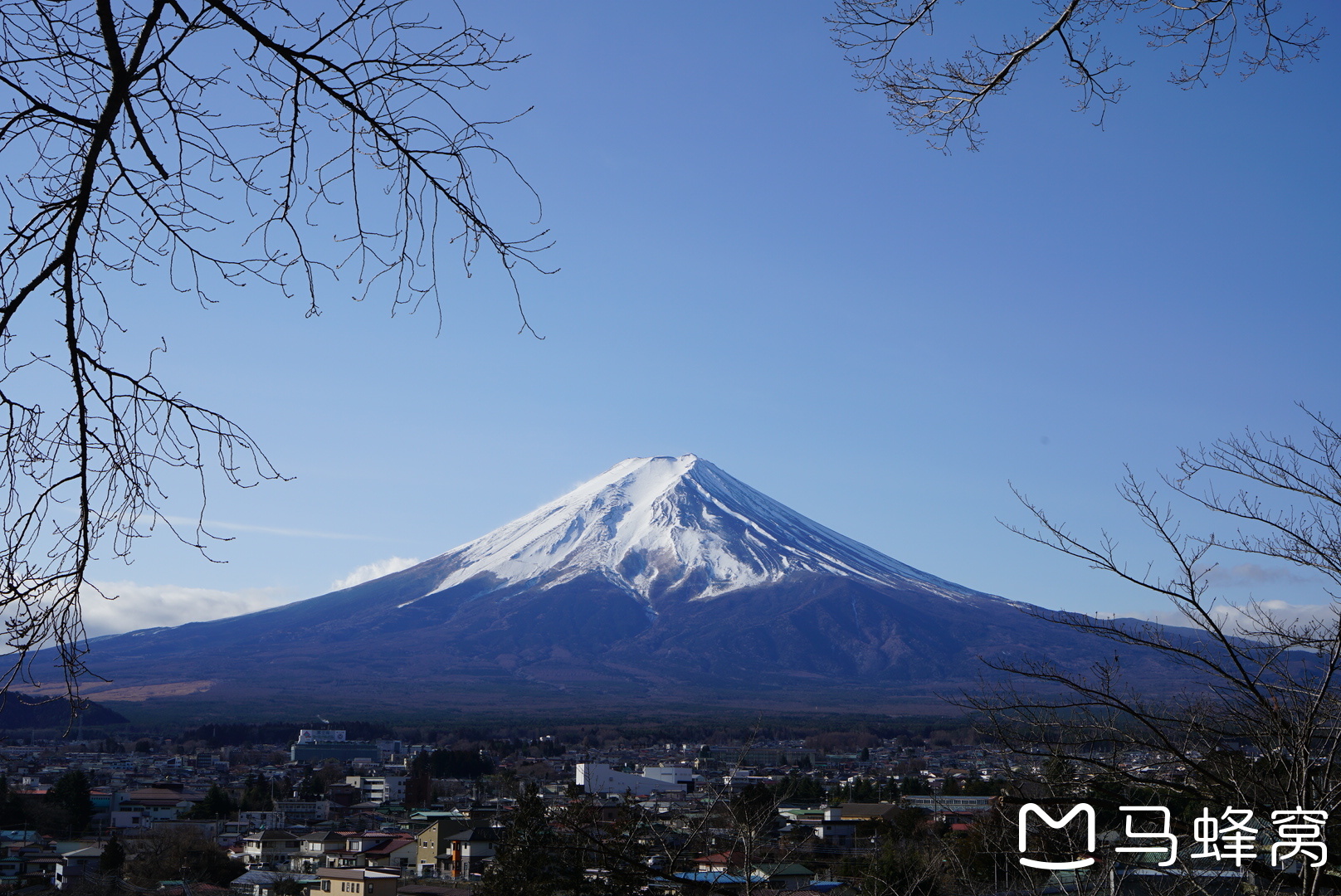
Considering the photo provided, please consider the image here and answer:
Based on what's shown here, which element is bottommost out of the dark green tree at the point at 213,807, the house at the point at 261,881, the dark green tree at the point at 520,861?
the dark green tree at the point at 213,807

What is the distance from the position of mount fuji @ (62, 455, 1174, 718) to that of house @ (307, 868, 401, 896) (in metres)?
68.6

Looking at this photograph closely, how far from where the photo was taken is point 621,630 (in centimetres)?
13475

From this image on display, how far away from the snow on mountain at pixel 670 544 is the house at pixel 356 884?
12120 cm

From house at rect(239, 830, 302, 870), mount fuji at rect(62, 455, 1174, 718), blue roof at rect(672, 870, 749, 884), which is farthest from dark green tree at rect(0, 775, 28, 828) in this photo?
mount fuji at rect(62, 455, 1174, 718)

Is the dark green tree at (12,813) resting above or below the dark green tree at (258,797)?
above

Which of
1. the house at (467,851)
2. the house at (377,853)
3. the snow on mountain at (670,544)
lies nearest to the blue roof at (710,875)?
the house at (467,851)

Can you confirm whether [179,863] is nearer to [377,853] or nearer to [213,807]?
[377,853]

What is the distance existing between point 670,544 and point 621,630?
21559 millimetres

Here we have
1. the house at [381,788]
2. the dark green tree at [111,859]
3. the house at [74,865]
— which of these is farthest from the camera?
the house at [381,788]

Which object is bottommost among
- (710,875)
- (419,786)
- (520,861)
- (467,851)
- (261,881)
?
(419,786)

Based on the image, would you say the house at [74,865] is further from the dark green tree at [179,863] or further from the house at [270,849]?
the house at [270,849]

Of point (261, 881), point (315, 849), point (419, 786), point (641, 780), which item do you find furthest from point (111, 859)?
point (419, 786)

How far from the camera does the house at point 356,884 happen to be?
65.9 ft

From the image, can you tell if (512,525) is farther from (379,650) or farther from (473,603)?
(379,650)
